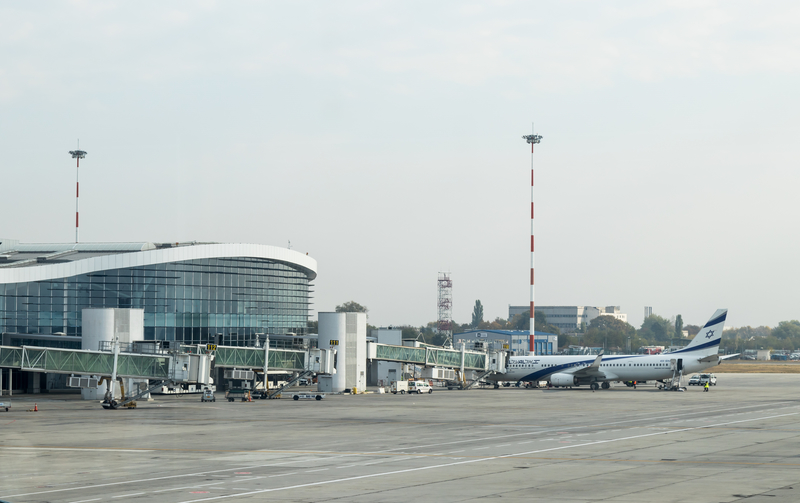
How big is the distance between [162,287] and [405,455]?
68.7 meters

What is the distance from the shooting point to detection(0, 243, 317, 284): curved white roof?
88.4m

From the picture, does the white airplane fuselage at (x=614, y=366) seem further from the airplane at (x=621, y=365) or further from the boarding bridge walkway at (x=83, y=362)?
the boarding bridge walkway at (x=83, y=362)

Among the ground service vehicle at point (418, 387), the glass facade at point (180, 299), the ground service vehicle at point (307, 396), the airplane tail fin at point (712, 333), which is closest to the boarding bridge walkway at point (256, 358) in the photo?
the ground service vehicle at point (307, 396)

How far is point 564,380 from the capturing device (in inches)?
3661

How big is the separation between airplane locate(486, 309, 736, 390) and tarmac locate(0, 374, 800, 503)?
31.1 m

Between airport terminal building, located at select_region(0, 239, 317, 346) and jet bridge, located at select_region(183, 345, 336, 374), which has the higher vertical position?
airport terminal building, located at select_region(0, 239, 317, 346)

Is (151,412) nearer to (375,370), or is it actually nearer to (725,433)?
(725,433)

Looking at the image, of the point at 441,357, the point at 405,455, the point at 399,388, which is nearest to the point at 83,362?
the point at 399,388

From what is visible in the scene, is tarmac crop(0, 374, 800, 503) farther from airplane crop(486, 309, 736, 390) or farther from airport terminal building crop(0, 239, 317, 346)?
airport terminal building crop(0, 239, 317, 346)

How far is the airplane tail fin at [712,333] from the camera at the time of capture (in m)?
87.6

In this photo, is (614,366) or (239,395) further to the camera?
(614,366)

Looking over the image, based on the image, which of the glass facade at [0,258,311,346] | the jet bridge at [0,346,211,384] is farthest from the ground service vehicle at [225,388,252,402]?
the glass facade at [0,258,311,346]

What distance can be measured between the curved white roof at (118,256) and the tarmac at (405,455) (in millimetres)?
33928

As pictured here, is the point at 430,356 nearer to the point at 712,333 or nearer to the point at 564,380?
the point at 564,380
